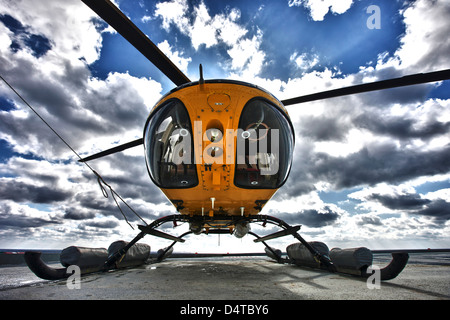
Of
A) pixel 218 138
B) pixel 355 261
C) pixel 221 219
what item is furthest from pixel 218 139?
pixel 355 261

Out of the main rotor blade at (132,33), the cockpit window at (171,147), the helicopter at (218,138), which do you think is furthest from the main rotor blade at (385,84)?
the main rotor blade at (132,33)

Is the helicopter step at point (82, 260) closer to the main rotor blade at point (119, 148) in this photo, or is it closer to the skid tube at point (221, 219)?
the skid tube at point (221, 219)

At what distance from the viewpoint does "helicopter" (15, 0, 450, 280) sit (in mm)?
3457

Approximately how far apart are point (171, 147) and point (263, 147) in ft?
5.62

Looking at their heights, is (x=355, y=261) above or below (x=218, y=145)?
below

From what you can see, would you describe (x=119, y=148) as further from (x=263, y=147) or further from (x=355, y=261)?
(x=355, y=261)

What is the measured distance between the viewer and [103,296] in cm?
220

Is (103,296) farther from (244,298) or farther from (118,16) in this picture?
(118,16)

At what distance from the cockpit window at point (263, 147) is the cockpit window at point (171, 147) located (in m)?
0.86

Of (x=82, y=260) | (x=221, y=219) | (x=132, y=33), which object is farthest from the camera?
(x=221, y=219)

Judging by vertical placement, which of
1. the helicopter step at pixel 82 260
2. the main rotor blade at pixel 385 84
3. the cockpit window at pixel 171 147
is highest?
the main rotor blade at pixel 385 84

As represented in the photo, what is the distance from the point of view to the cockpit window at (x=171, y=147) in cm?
367

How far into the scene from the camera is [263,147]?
4.06m
